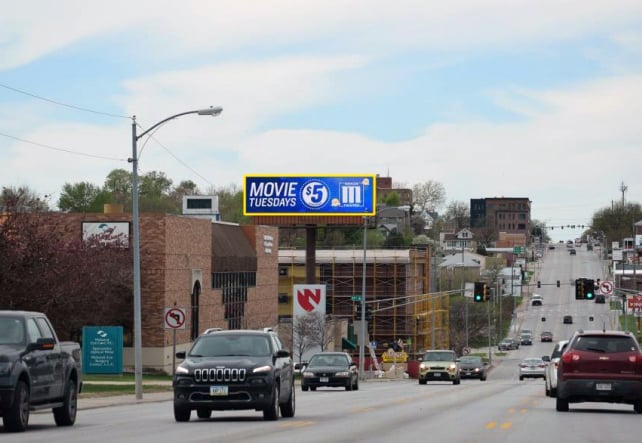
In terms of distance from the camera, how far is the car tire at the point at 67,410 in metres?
22.5

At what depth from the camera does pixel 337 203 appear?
101 meters

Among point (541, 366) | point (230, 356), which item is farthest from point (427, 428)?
point (541, 366)

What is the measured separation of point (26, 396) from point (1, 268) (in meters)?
24.0

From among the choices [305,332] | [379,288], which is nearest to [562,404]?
[305,332]

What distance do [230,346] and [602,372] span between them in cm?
814

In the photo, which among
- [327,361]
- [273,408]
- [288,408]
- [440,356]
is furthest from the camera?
[440,356]

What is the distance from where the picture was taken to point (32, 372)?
20609mm

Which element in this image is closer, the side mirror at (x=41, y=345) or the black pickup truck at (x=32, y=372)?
the black pickup truck at (x=32, y=372)

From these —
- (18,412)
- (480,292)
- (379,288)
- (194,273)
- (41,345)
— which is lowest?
(18,412)

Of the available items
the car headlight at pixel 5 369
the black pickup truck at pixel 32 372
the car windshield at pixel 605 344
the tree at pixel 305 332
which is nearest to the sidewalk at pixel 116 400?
the black pickup truck at pixel 32 372

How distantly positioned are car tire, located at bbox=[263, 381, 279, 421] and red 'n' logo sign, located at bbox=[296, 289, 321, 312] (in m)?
52.3

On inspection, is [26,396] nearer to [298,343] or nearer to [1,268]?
[1,268]

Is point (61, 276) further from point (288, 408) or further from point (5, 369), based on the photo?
point (5, 369)

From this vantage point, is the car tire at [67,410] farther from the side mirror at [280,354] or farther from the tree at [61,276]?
the tree at [61,276]
